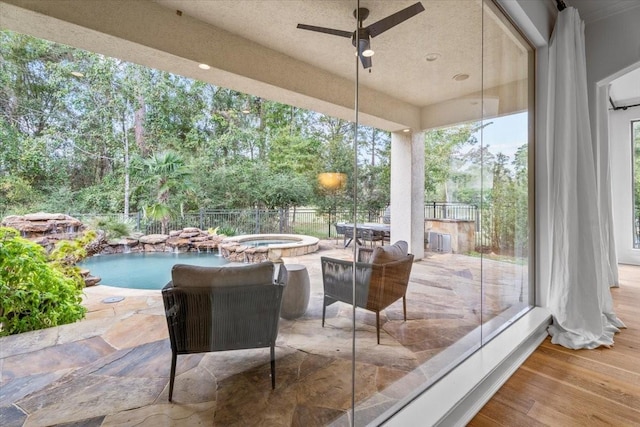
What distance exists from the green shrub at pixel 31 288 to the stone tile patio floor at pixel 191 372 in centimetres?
6

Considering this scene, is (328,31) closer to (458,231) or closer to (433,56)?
(433,56)

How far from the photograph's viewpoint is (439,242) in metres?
2.31

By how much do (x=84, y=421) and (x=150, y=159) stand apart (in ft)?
3.86

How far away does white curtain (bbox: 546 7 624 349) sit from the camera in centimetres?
239

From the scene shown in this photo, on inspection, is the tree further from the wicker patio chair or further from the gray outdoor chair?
the gray outdoor chair

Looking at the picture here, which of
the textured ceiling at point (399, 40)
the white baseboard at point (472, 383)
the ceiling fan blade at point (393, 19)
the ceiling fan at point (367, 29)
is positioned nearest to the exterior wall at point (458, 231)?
the white baseboard at point (472, 383)

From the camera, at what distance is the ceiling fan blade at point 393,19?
232 cm

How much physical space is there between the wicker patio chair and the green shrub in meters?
1.33

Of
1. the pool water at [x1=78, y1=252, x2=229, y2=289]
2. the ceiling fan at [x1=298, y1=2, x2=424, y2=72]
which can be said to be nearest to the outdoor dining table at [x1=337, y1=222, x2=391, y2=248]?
the pool water at [x1=78, y1=252, x2=229, y2=289]

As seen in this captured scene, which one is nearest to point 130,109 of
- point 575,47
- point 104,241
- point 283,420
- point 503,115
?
point 104,241

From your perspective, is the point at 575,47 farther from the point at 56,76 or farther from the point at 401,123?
the point at 56,76

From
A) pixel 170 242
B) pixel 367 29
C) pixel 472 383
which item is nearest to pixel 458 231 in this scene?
pixel 472 383

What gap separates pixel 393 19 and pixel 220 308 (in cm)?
246

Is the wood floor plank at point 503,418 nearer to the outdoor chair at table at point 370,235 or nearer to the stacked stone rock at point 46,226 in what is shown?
the outdoor chair at table at point 370,235
